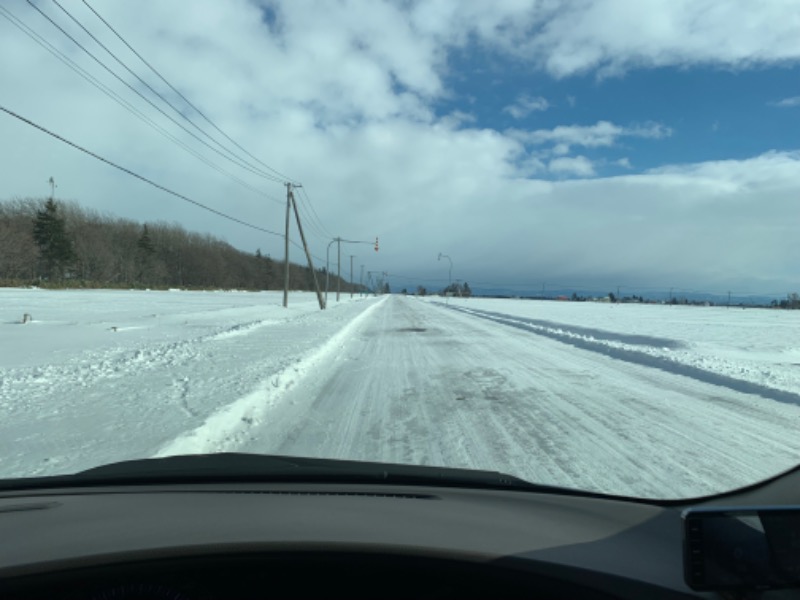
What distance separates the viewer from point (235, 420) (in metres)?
6.59

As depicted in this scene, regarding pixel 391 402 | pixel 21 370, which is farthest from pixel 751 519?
pixel 21 370

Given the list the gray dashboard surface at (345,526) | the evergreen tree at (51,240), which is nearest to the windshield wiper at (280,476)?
the gray dashboard surface at (345,526)

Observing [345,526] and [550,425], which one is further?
[550,425]

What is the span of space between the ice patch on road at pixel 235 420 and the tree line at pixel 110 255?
7504 centimetres

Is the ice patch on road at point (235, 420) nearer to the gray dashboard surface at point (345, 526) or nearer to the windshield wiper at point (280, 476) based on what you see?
the windshield wiper at point (280, 476)

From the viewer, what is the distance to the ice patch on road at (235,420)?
538cm

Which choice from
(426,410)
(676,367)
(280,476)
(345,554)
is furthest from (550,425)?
(676,367)

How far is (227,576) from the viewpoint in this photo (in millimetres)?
1973

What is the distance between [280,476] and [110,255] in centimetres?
10905

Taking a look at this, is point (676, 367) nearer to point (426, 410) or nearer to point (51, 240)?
point (426, 410)

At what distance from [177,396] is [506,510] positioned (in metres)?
6.49

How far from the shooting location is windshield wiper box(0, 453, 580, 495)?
2.84 m

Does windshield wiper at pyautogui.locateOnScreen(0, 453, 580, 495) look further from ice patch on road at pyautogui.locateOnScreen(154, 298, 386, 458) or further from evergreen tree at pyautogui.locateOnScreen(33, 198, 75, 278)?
evergreen tree at pyautogui.locateOnScreen(33, 198, 75, 278)

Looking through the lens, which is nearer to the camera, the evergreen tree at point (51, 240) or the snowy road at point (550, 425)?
the snowy road at point (550, 425)
